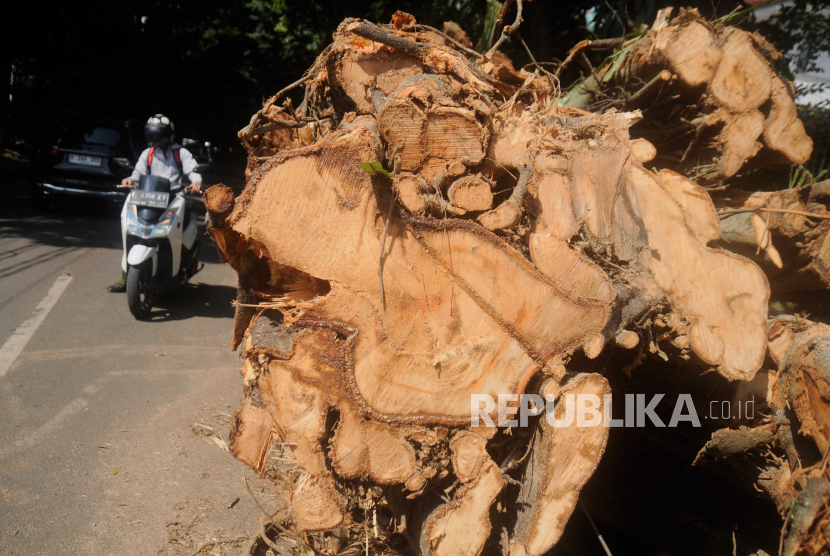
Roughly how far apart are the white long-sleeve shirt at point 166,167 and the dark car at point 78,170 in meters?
3.83

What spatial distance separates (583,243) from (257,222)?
3.94 feet

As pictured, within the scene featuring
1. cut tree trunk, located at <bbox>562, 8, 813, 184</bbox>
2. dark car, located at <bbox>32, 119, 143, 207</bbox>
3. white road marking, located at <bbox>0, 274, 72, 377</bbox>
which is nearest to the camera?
cut tree trunk, located at <bbox>562, 8, 813, 184</bbox>

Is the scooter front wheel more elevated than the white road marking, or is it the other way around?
the scooter front wheel

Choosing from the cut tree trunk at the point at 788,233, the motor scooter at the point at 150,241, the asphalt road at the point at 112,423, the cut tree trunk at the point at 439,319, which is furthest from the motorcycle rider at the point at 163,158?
the cut tree trunk at the point at 788,233

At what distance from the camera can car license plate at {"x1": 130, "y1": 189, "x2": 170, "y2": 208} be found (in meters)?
5.14

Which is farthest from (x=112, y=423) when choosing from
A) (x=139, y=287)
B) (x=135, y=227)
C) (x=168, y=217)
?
(x=168, y=217)

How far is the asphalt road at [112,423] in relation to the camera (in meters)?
2.61

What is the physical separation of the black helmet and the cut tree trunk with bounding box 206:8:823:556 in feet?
12.5

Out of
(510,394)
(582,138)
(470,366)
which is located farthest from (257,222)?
(582,138)

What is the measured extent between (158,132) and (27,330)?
83.1 inches

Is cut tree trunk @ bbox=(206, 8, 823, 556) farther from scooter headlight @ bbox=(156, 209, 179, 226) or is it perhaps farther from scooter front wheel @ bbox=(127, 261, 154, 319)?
scooter headlight @ bbox=(156, 209, 179, 226)

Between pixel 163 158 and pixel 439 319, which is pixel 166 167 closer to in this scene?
pixel 163 158

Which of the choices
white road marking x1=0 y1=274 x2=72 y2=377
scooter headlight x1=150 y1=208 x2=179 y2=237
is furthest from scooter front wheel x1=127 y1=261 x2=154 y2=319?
white road marking x1=0 y1=274 x2=72 y2=377

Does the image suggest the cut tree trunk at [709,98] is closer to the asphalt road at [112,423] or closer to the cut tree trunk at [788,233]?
the cut tree trunk at [788,233]
